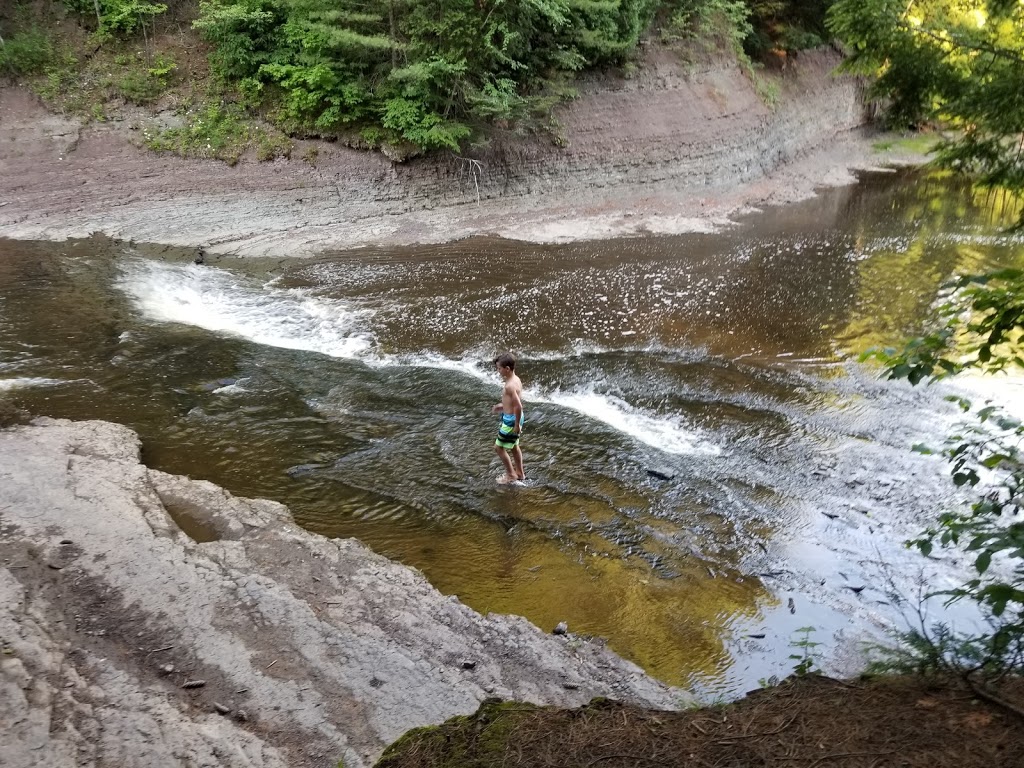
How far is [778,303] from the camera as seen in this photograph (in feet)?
43.8

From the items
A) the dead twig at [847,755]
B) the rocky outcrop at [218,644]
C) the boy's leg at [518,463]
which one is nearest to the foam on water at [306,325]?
the boy's leg at [518,463]

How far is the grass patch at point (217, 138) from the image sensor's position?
17.2 metres

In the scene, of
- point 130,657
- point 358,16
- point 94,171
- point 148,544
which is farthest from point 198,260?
point 130,657

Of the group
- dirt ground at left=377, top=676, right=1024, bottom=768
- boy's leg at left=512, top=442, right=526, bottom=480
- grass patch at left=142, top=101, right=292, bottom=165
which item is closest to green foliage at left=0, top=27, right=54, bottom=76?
grass patch at left=142, top=101, right=292, bottom=165

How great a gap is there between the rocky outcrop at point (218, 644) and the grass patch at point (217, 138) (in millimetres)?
13025

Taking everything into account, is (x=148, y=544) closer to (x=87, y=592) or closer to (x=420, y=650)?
(x=87, y=592)

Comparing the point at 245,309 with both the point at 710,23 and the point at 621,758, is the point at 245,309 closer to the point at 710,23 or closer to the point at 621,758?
the point at 621,758

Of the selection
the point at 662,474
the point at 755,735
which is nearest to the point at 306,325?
the point at 662,474

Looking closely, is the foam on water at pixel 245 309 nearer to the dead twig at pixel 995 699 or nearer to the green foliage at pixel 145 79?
the green foliage at pixel 145 79

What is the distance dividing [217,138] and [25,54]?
616cm

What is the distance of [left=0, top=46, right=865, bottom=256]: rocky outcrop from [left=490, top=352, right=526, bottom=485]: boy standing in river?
9.51 metres

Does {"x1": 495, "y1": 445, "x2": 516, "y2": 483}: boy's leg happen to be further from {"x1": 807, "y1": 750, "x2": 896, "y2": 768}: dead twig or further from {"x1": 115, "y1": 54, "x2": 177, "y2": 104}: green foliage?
{"x1": 115, "y1": 54, "x2": 177, "y2": 104}: green foliage

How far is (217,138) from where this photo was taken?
17469 millimetres

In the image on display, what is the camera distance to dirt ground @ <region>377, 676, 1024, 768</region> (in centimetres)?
284
